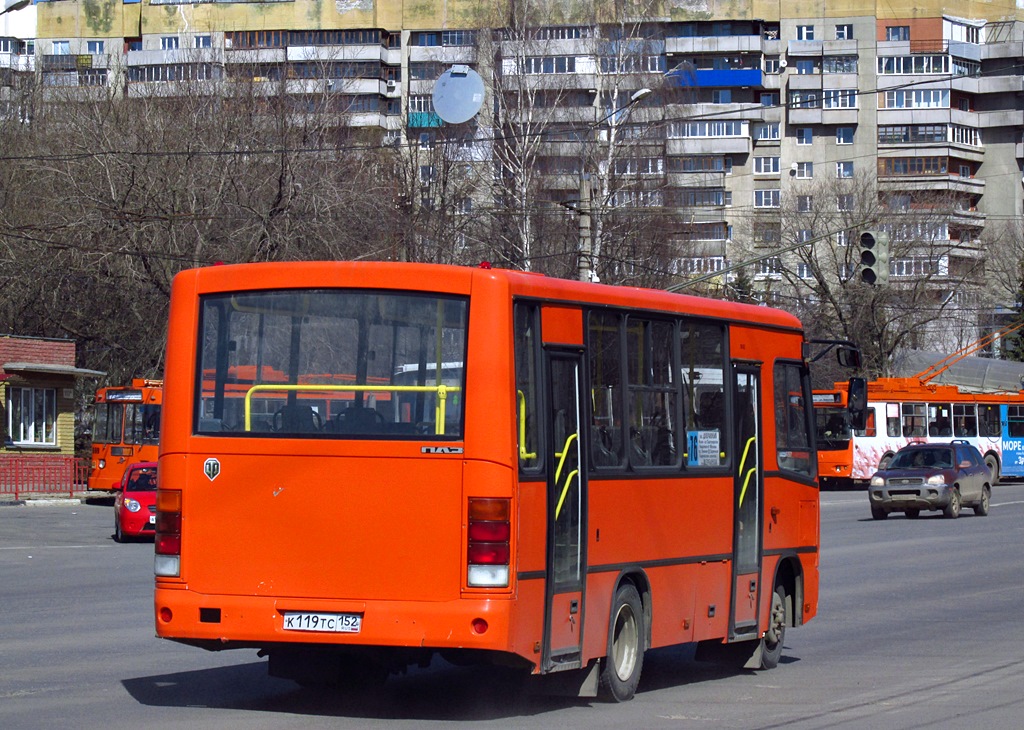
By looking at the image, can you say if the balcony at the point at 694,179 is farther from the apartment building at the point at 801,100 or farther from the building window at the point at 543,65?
the building window at the point at 543,65

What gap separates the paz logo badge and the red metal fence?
32752mm

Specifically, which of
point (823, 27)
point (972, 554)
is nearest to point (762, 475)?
point (972, 554)

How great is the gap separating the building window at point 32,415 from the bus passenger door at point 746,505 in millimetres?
35401

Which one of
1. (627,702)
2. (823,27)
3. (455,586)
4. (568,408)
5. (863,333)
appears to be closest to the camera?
(455,586)

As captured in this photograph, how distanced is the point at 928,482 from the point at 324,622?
90.0 ft

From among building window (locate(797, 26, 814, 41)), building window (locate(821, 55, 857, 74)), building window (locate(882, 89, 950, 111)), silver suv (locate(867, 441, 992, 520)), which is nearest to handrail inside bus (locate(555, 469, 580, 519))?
silver suv (locate(867, 441, 992, 520))

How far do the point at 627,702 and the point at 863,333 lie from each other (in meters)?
61.0

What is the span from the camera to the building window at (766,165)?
9331 centimetres

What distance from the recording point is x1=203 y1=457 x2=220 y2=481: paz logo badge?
29.8ft

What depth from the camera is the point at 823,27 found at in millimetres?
94250

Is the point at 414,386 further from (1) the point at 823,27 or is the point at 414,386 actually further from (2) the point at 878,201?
(1) the point at 823,27

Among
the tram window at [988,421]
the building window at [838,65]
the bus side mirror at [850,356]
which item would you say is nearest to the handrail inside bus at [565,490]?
the bus side mirror at [850,356]

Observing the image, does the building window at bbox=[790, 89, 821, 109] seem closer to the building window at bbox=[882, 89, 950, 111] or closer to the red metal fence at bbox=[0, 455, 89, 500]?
the building window at bbox=[882, 89, 950, 111]

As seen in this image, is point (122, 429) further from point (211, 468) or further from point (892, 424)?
point (211, 468)
